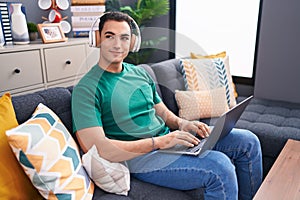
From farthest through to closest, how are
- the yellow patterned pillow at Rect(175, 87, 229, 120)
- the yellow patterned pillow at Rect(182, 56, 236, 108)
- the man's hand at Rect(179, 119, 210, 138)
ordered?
the yellow patterned pillow at Rect(182, 56, 236, 108)
the yellow patterned pillow at Rect(175, 87, 229, 120)
the man's hand at Rect(179, 119, 210, 138)

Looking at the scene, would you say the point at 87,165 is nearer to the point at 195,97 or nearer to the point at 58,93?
the point at 58,93

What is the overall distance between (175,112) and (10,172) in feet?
4.09

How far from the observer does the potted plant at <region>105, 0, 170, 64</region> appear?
3.10 metres

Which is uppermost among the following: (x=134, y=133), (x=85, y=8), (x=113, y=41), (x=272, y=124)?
(x=85, y=8)

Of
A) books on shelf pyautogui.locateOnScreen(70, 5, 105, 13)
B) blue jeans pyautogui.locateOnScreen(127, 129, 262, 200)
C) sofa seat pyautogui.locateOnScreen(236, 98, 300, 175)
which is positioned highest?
books on shelf pyautogui.locateOnScreen(70, 5, 105, 13)

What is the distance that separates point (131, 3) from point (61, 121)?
99.9 inches

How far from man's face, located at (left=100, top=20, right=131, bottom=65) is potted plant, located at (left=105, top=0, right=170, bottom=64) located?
5.79ft

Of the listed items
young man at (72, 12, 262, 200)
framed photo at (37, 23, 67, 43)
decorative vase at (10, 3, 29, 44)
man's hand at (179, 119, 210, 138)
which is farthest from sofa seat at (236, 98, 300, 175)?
decorative vase at (10, 3, 29, 44)

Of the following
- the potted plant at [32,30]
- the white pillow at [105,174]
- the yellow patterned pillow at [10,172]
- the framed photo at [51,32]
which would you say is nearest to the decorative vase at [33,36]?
the potted plant at [32,30]

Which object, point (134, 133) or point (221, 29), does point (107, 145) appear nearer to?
point (134, 133)

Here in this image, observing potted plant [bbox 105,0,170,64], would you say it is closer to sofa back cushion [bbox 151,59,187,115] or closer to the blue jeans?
sofa back cushion [bbox 151,59,187,115]

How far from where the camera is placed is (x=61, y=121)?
1.31 m

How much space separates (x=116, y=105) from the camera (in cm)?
134

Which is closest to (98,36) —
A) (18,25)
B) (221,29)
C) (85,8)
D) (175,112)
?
(175,112)
